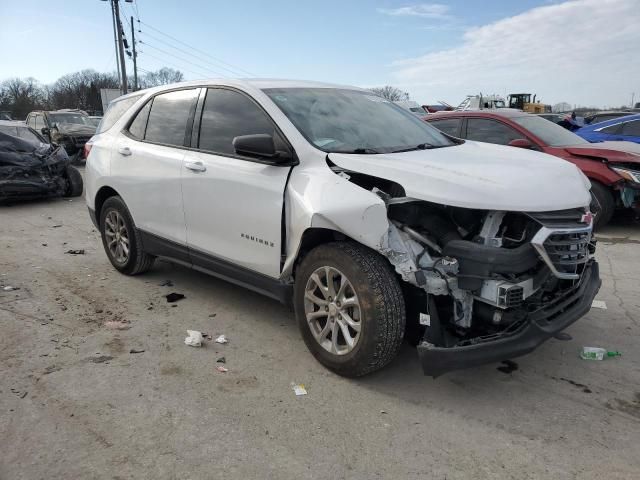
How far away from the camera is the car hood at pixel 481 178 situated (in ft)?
9.25

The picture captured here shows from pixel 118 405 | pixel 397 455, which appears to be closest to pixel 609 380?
pixel 397 455

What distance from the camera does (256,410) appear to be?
9.84ft

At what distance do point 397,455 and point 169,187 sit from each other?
289 centimetres

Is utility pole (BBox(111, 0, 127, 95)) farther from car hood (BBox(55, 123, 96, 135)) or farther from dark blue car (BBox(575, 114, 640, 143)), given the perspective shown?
dark blue car (BBox(575, 114, 640, 143))

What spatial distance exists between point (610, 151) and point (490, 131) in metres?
1.60

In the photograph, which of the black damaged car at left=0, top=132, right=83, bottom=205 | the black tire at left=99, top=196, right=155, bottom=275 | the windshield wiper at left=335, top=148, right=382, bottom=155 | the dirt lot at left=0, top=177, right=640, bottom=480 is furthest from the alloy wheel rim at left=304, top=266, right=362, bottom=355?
the black damaged car at left=0, top=132, right=83, bottom=205

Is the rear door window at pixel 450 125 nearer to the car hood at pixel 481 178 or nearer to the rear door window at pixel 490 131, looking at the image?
the rear door window at pixel 490 131

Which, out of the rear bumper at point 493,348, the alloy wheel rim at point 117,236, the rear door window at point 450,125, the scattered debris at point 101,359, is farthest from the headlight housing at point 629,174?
the scattered debris at point 101,359

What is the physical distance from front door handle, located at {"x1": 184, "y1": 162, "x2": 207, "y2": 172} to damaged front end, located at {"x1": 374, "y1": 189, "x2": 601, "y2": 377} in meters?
1.63

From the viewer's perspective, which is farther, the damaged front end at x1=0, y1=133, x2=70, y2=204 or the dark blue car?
the dark blue car

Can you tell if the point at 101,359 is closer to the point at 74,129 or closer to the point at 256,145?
the point at 256,145

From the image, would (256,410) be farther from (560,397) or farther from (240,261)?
(560,397)

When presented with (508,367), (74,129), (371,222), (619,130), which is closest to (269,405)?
(371,222)

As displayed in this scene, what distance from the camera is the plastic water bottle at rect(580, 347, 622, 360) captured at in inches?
141
